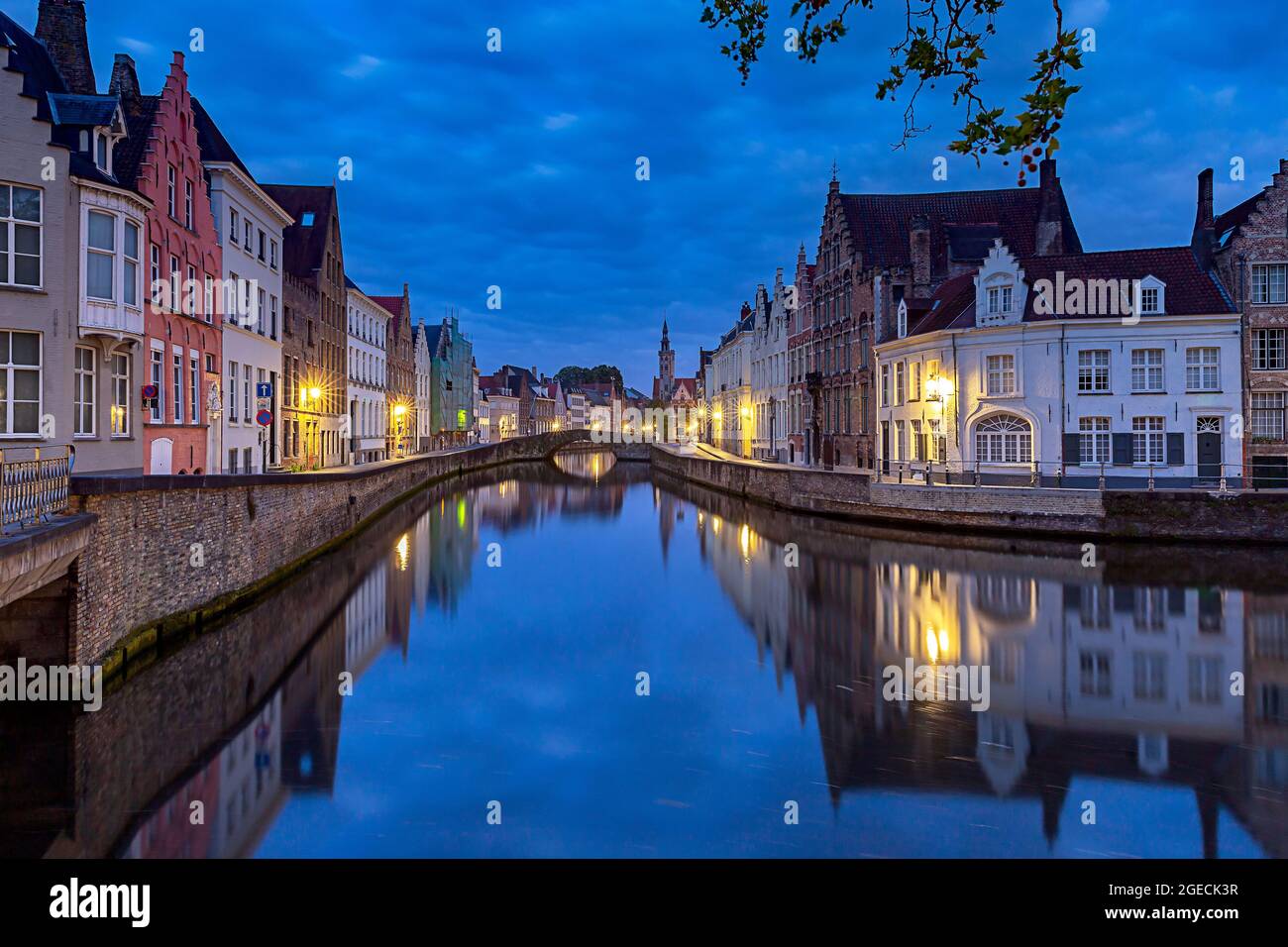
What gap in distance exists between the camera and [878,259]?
142ft

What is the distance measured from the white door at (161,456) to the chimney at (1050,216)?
38788mm

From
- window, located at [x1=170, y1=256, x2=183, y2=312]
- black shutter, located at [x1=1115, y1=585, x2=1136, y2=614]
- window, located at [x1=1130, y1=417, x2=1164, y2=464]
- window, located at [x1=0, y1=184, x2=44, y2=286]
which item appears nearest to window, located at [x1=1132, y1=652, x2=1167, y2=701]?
black shutter, located at [x1=1115, y1=585, x2=1136, y2=614]

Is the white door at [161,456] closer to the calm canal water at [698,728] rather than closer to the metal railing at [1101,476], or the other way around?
the calm canal water at [698,728]

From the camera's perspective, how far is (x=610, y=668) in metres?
14.9

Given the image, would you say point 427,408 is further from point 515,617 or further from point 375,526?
point 515,617

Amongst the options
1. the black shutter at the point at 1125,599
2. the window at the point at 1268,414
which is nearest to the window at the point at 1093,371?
the window at the point at 1268,414

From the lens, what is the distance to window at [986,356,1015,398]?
32.7 m

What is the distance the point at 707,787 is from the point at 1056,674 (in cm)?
751

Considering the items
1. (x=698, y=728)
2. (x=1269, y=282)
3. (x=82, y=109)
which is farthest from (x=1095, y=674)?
(x=1269, y=282)

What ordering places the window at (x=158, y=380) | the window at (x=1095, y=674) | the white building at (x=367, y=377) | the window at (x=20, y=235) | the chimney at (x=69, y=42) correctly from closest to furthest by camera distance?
the window at (x=1095, y=674), the window at (x=20, y=235), the window at (x=158, y=380), the chimney at (x=69, y=42), the white building at (x=367, y=377)

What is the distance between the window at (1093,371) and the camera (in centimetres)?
3155

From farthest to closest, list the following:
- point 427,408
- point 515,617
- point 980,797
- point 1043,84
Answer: point 427,408, point 515,617, point 980,797, point 1043,84

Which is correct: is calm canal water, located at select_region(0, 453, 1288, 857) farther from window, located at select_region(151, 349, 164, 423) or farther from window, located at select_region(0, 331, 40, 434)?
window, located at select_region(151, 349, 164, 423)

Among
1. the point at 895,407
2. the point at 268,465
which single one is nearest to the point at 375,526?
the point at 268,465
